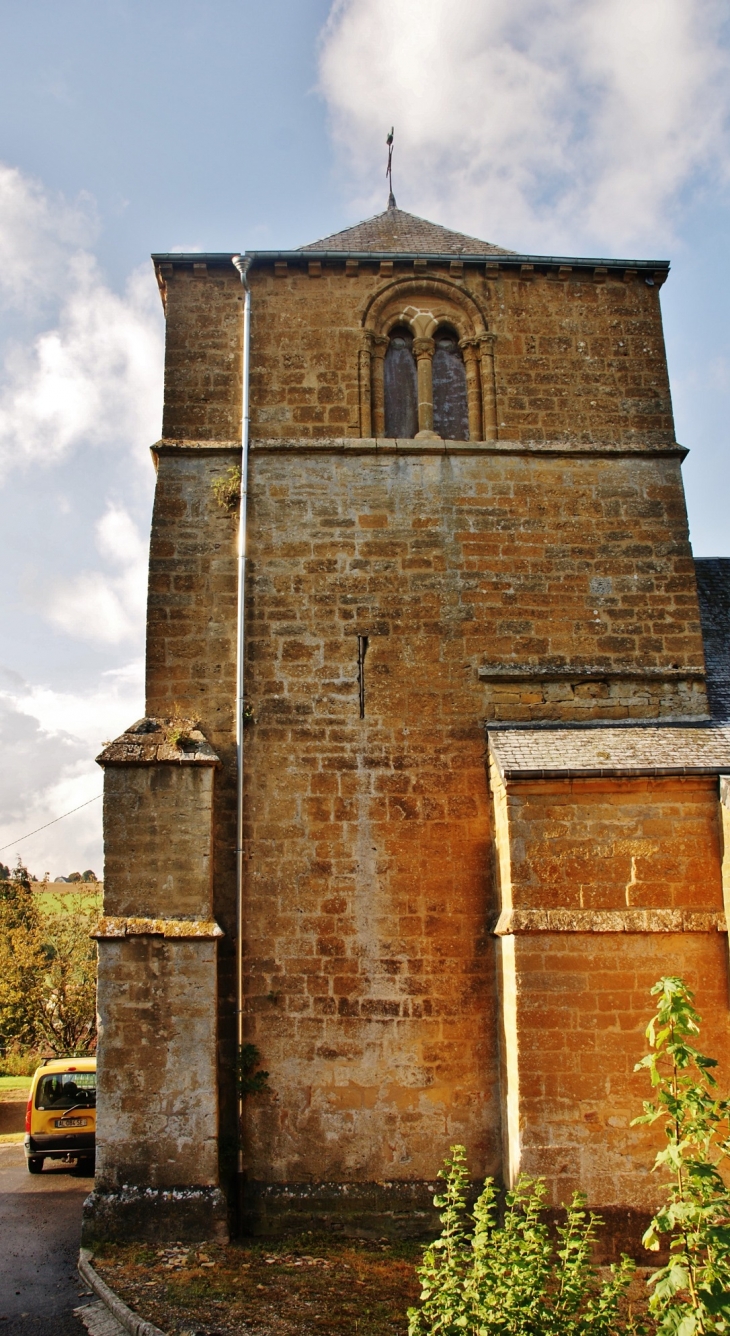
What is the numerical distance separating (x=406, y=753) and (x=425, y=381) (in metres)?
4.15

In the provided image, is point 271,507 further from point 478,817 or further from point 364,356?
point 478,817

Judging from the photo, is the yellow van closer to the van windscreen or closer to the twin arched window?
the van windscreen

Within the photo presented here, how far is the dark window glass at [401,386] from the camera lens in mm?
10000

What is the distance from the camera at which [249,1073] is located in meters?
8.12

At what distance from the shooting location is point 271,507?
9398mm

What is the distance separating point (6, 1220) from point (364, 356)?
9.72 meters

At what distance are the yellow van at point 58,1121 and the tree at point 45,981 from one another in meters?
7.03

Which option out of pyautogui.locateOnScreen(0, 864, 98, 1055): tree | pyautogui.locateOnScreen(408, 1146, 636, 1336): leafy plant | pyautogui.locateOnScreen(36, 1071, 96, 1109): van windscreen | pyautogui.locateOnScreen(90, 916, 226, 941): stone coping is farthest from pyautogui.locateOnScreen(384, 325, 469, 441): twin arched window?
pyautogui.locateOnScreen(0, 864, 98, 1055): tree

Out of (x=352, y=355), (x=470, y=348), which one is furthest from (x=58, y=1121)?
(x=470, y=348)

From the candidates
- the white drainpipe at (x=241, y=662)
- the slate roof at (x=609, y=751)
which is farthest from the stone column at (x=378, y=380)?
the slate roof at (x=609, y=751)

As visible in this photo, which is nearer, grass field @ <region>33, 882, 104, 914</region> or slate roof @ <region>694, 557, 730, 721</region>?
slate roof @ <region>694, 557, 730, 721</region>

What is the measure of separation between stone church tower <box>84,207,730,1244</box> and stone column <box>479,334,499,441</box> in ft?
0.11

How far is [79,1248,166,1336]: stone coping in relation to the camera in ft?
19.5

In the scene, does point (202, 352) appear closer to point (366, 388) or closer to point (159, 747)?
point (366, 388)
